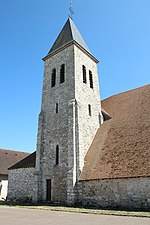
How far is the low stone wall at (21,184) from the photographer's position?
17183 mm

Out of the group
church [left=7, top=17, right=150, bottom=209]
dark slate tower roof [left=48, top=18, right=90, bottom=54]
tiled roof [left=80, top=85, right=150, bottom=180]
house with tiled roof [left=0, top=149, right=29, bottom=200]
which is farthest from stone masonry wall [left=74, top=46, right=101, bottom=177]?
house with tiled roof [left=0, top=149, right=29, bottom=200]

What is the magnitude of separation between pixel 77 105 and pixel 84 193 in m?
6.64

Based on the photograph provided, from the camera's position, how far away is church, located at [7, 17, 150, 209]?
463 inches

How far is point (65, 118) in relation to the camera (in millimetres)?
16422

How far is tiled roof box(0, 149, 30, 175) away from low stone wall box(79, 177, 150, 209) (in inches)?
599

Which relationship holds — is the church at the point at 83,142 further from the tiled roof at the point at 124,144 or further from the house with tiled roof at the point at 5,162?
the house with tiled roof at the point at 5,162

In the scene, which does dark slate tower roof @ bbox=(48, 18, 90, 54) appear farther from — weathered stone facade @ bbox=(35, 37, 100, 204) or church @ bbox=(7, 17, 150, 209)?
weathered stone facade @ bbox=(35, 37, 100, 204)

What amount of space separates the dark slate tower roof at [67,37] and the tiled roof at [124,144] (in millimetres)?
7878

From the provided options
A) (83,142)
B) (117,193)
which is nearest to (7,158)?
(83,142)

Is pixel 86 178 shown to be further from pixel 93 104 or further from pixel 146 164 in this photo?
pixel 93 104

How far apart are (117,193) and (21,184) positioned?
10119 mm

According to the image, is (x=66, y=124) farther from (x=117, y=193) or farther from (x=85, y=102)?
(x=117, y=193)

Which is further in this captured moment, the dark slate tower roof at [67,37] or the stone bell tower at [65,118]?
the dark slate tower roof at [67,37]

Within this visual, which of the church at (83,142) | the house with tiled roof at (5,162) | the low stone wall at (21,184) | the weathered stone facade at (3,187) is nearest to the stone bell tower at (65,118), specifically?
the church at (83,142)
